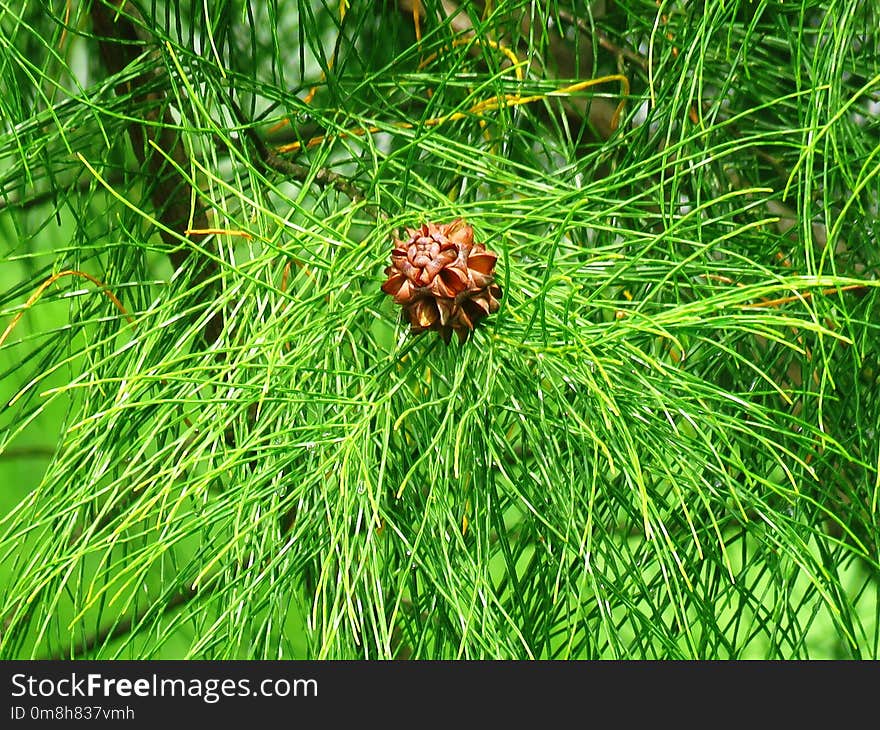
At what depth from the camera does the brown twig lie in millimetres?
434

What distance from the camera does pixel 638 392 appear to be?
1.07 feet

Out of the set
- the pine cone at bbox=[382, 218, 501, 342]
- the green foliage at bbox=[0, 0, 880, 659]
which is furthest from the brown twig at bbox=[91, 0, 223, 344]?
the pine cone at bbox=[382, 218, 501, 342]

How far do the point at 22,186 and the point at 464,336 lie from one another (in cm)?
26

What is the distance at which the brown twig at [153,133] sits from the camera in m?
0.43

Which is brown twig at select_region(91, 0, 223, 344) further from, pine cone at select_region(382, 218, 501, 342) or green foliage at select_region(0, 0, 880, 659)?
pine cone at select_region(382, 218, 501, 342)

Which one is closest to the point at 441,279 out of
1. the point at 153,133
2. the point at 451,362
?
the point at 451,362

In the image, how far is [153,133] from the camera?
467mm

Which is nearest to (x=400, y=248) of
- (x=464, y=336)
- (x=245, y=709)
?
(x=464, y=336)

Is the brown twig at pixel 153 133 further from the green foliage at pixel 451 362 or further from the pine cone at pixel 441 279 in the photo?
the pine cone at pixel 441 279

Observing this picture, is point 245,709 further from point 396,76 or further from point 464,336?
point 396,76

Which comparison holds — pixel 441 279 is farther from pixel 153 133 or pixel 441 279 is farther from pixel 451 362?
pixel 153 133

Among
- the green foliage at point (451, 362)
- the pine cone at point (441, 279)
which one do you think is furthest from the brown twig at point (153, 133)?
the pine cone at point (441, 279)

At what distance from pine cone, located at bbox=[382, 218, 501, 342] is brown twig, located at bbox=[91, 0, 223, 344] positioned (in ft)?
0.45

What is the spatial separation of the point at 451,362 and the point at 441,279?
0.10 metres
